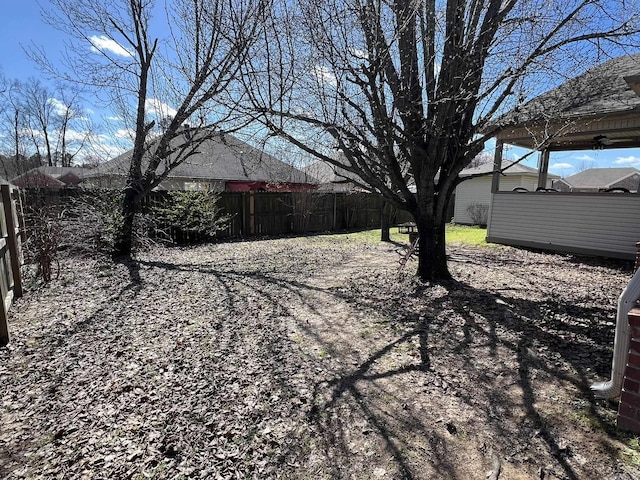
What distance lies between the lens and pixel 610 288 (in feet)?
18.2

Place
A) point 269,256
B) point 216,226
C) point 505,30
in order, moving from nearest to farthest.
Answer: point 505,30, point 269,256, point 216,226

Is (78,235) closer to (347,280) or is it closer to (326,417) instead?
(347,280)

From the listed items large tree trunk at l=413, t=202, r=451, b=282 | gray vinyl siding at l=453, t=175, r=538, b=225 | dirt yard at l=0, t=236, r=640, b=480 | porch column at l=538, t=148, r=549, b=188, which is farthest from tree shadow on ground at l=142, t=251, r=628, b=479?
gray vinyl siding at l=453, t=175, r=538, b=225

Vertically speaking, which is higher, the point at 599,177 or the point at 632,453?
the point at 599,177

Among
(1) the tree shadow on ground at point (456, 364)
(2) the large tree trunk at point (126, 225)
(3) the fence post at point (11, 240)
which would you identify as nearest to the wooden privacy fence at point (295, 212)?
(2) the large tree trunk at point (126, 225)

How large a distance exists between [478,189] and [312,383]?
56.5 feet

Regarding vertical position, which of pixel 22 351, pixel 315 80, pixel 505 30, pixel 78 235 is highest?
pixel 505 30

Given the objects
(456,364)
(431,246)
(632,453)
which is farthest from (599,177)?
(632,453)

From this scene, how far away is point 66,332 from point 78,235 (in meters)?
4.88

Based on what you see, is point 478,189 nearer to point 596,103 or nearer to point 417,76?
point 596,103

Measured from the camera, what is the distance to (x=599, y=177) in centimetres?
3825

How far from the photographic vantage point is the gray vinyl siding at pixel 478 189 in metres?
17.3

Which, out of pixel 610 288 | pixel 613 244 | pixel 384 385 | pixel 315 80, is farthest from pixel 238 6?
pixel 613 244

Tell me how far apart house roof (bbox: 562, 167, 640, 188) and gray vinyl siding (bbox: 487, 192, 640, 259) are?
111 feet
